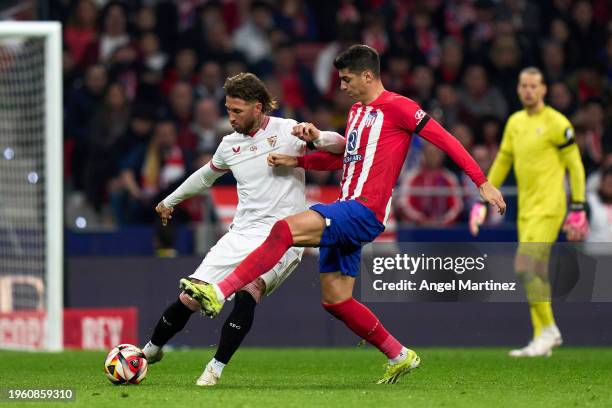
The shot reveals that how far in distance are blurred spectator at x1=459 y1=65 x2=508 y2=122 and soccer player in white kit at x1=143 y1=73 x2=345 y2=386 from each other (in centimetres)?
773

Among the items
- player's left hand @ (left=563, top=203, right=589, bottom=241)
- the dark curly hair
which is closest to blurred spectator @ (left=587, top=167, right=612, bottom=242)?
player's left hand @ (left=563, top=203, right=589, bottom=241)

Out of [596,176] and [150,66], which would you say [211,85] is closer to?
[150,66]

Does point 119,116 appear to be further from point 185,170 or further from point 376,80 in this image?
point 376,80

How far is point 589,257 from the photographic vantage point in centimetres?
1016

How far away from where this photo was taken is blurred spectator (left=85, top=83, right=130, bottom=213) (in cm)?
1425

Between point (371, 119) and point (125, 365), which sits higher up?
point (371, 119)

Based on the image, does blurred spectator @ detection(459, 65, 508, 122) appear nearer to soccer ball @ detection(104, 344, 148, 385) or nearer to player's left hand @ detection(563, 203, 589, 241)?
player's left hand @ detection(563, 203, 589, 241)

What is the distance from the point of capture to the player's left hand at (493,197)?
741 centimetres

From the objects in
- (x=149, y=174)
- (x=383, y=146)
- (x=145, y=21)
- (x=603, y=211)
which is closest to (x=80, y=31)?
(x=145, y=21)

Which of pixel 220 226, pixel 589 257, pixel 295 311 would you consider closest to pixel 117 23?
pixel 220 226

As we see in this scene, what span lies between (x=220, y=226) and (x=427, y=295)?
15.4 feet

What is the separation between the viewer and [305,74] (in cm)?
1631

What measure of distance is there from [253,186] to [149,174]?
642cm

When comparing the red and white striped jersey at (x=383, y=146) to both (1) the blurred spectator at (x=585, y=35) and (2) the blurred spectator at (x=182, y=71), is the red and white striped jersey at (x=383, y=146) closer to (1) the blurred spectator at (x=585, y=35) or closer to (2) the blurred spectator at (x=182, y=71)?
(2) the blurred spectator at (x=182, y=71)
